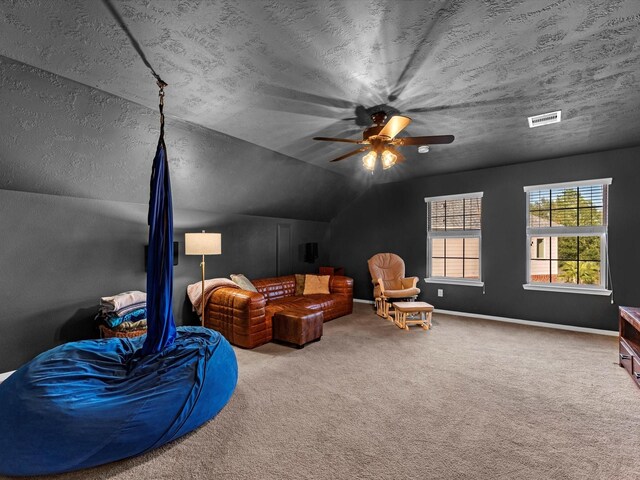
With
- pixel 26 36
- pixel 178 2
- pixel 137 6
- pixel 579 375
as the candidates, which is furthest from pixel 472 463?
pixel 26 36

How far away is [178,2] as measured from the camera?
1800 millimetres

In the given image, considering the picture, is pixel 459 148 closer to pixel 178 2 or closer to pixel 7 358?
pixel 178 2

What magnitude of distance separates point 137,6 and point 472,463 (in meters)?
3.45

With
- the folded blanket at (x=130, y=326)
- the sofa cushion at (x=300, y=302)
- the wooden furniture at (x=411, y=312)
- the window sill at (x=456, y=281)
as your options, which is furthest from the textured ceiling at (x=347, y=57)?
the window sill at (x=456, y=281)

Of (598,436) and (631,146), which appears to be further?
(631,146)

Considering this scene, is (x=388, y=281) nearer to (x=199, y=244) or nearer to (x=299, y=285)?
(x=299, y=285)

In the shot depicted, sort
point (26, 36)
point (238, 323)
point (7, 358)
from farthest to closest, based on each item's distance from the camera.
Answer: point (238, 323) → point (7, 358) → point (26, 36)

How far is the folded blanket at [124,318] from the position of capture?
3348 millimetres

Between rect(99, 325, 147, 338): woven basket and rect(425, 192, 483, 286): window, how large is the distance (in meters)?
5.01

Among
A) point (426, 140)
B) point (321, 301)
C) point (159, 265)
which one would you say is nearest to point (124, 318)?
point (159, 265)

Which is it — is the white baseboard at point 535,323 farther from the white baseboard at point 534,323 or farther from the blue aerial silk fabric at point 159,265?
the blue aerial silk fabric at point 159,265

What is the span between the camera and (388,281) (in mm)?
6113

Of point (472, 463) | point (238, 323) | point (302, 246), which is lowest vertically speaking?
point (472, 463)

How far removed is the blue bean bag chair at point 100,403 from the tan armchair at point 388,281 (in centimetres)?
365
